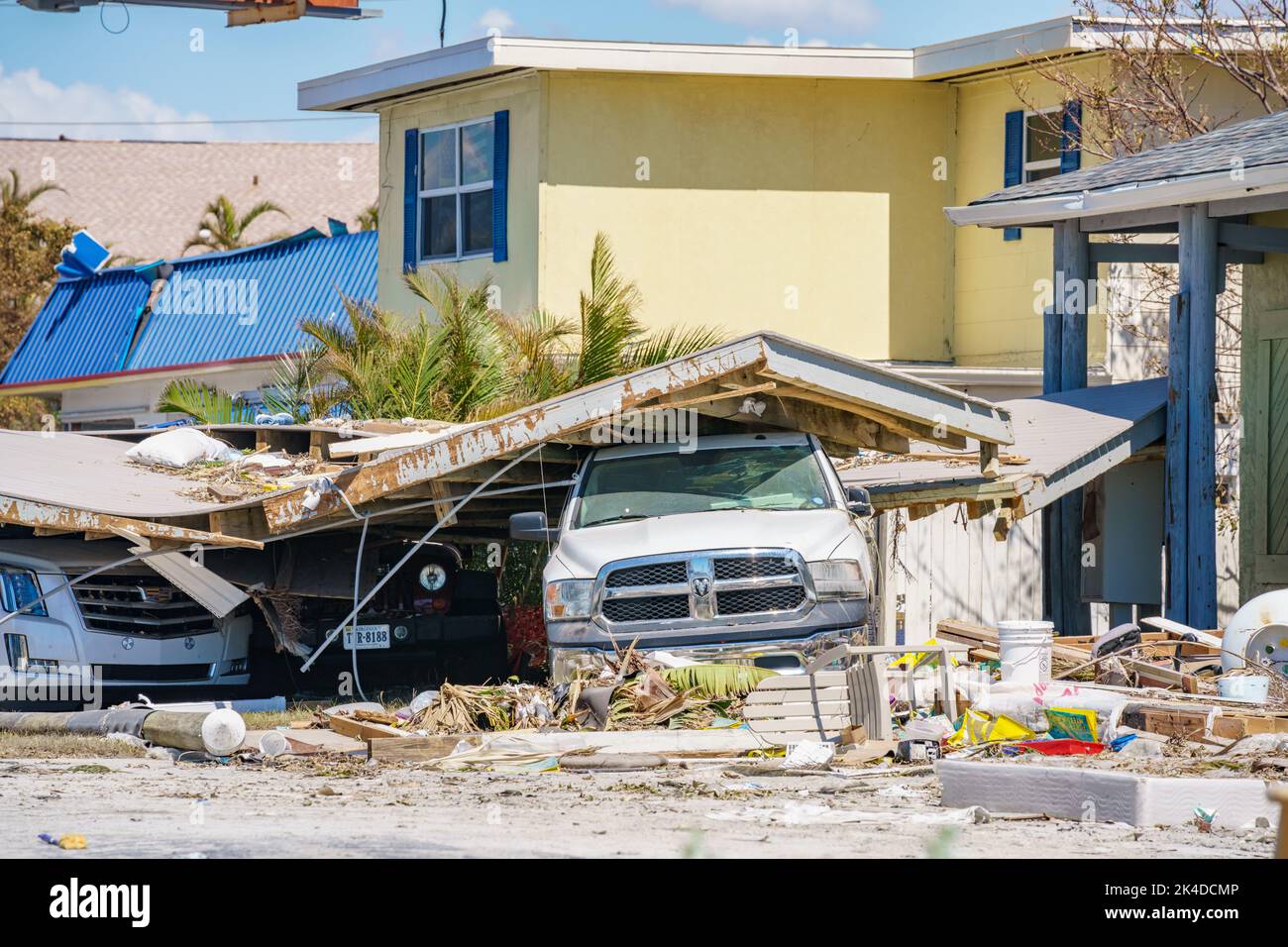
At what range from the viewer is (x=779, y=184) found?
20938 mm

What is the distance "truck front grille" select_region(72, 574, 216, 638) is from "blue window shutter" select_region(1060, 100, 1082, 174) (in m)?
11.8

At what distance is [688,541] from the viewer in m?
10.7

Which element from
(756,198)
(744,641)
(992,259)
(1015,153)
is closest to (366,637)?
(744,641)

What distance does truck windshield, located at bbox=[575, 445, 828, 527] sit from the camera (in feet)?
37.4

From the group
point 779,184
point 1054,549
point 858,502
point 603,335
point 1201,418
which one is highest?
point 779,184

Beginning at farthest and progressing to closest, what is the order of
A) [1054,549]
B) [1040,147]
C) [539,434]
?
[1040,147], [1054,549], [539,434]

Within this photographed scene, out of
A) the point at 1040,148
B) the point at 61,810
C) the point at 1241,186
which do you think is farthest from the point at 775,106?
the point at 61,810

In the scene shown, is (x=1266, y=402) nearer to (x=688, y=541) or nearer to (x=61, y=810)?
(x=688, y=541)

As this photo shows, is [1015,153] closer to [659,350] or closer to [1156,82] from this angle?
[1156,82]

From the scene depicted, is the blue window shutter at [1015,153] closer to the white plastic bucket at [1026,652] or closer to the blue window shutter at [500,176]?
the blue window shutter at [500,176]

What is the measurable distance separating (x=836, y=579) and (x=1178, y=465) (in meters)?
5.00

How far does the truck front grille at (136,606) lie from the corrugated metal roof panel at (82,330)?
1762 cm

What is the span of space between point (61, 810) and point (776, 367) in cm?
587

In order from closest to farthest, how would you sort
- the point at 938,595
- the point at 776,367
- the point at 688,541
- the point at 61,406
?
the point at 688,541, the point at 776,367, the point at 938,595, the point at 61,406
